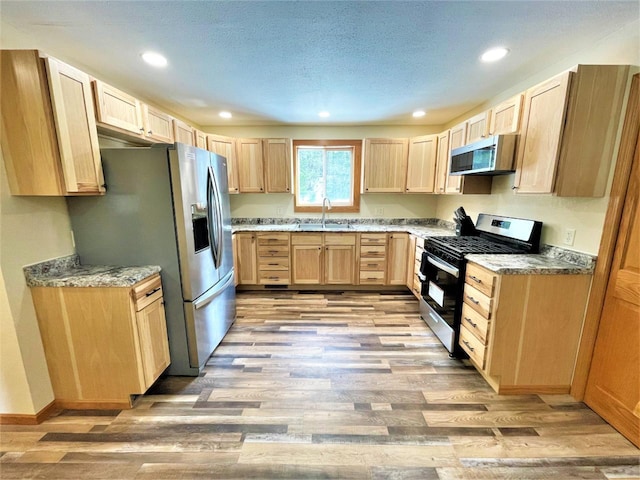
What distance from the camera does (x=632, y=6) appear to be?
1448mm

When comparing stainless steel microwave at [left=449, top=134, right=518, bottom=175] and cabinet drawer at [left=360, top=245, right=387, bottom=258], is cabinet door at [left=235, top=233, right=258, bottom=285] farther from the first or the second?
stainless steel microwave at [left=449, top=134, right=518, bottom=175]

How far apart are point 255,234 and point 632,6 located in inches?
149

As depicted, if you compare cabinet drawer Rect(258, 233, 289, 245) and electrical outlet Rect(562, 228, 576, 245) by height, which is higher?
electrical outlet Rect(562, 228, 576, 245)

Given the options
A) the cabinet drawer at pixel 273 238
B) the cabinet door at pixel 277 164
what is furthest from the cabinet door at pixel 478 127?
the cabinet drawer at pixel 273 238

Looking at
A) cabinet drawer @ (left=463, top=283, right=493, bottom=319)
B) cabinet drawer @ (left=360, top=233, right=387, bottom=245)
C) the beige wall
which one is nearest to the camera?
the beige wall

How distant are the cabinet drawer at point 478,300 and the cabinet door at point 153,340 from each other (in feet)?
8.03

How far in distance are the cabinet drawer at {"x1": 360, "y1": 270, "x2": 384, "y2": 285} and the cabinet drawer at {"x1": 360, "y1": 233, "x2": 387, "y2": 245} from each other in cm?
44

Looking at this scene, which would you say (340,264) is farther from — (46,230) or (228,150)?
(46,230)

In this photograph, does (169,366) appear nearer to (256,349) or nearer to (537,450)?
(256,349)

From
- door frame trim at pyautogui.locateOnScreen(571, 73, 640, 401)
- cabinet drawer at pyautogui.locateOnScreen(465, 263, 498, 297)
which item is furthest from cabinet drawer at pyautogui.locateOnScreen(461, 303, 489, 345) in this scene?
door frame trim at pyautogui.locateOnScreen(571, 73, 640, 401)

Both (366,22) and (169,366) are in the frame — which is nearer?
(366,22)

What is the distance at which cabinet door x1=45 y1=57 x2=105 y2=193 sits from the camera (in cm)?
151

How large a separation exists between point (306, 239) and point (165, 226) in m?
2.10

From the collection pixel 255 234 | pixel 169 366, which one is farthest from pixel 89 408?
pixel 255 234
